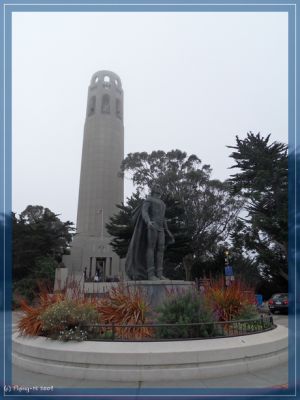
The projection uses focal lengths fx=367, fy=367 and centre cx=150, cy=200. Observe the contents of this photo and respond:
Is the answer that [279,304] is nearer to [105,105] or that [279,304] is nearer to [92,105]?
[105,105]

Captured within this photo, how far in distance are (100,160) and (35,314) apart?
49.0 meters

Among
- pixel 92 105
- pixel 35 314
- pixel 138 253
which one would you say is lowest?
pixel 35 314

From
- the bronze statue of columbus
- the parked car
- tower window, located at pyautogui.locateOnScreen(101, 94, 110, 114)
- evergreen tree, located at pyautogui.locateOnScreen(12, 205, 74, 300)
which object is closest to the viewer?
the bronze statue of columbus

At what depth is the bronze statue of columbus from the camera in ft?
36.3

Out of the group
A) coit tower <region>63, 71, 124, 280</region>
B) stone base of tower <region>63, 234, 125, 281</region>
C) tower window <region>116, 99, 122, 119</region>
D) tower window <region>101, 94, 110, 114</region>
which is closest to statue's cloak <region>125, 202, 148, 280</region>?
stone base of tower <region>63, 234, 125, 281</region>

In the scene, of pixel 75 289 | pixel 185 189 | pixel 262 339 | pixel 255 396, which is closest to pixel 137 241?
pixel 75 289

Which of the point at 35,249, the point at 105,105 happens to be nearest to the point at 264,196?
the point at 35,249

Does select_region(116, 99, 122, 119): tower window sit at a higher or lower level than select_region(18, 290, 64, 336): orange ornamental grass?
higher

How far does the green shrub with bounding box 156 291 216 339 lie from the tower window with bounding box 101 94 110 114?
5331 centimetres

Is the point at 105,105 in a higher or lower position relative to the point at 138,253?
higher

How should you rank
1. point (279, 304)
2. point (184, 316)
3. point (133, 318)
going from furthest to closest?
1. point (279, 304)
2. point (133, 318)
3. point (184, 316)

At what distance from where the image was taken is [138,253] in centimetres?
1153

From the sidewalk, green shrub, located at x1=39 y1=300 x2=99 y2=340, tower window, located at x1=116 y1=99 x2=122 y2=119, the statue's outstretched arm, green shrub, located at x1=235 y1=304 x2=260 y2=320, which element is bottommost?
the sidewalk

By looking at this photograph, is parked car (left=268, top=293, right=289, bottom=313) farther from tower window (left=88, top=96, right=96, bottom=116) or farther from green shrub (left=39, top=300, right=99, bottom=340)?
tower window (left=88, top=96, right=96, bottom=116)
